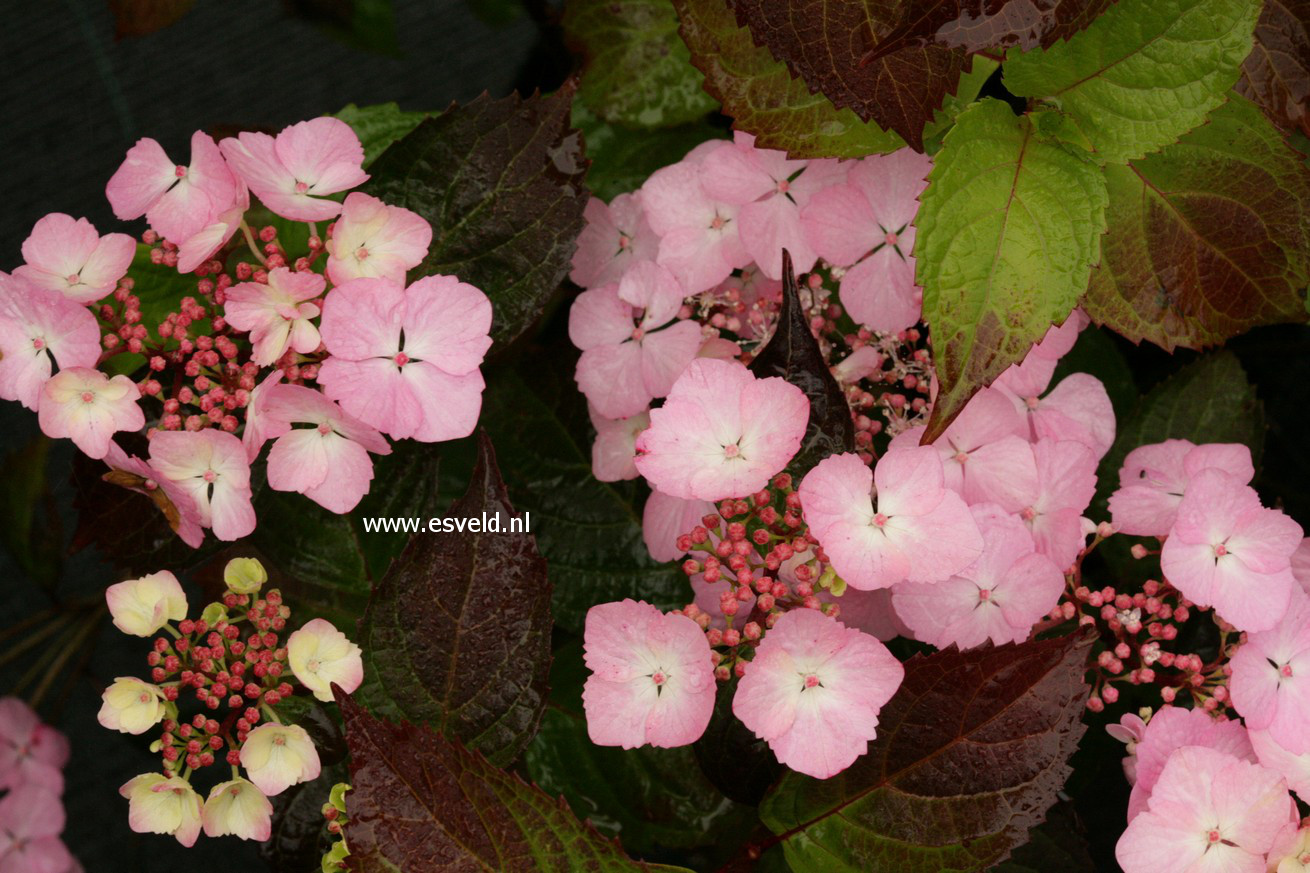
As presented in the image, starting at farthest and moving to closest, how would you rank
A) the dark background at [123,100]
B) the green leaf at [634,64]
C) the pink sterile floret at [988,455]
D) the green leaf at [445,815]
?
the dark background at [123,100], the green leaf at [634,64], the pink sterile floret at [988,455], the green leaf at [445,815]

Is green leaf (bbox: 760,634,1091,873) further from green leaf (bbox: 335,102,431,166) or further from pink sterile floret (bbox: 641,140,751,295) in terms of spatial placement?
green leaf (bbox: 335,102,431,166)

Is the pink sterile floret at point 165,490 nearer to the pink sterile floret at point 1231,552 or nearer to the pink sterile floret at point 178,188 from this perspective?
the pink sterile floret at point 178,188

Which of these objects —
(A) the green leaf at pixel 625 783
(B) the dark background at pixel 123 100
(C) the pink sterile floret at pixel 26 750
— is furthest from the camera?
(B) the dark background at pixel 123 100

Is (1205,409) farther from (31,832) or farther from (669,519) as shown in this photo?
(31,832)

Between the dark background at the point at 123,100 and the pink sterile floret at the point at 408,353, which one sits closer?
the pink sterile floret at the point at 408,353

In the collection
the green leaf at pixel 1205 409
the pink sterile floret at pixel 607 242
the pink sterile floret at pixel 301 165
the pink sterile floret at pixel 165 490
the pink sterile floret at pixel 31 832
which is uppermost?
the pink sterile floret at pixel 301 165

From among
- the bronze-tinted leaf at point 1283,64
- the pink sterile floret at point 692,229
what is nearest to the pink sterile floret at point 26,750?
the pink sterile floret at point 692,229

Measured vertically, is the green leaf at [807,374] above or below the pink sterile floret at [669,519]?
above
